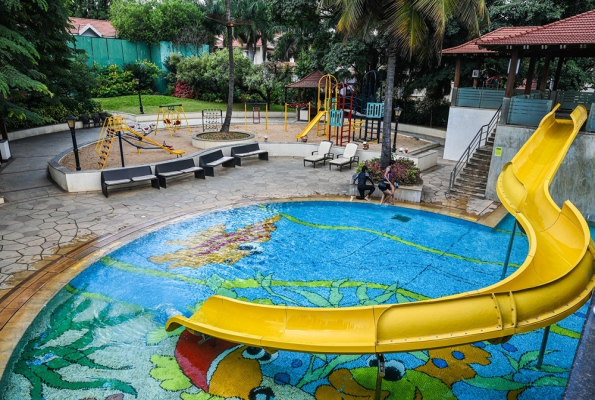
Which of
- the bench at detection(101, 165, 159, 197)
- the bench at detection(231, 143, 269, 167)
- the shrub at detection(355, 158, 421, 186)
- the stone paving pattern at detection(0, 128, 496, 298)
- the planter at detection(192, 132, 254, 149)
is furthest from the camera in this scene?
the planter at detection(192, 132, 254, 149)

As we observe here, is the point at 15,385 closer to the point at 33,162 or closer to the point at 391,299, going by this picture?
the point at 391,299

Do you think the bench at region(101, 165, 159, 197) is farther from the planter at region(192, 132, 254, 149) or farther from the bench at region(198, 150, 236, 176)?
the planter at region(192, 132, 254, 149)

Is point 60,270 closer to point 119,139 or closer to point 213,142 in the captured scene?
point 119,139

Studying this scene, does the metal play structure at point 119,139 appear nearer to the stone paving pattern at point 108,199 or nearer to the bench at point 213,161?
the bench at point 213,161

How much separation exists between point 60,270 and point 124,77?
3284 cm

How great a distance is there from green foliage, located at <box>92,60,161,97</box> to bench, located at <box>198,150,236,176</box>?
22.5 m

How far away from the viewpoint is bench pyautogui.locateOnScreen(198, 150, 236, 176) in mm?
17031

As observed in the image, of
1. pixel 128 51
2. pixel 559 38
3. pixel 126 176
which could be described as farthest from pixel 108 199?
pixel 128 51

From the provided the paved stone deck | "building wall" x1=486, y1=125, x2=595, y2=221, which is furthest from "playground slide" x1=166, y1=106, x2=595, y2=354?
"building wall" x1=486, y1=125, x2=595, y2=221

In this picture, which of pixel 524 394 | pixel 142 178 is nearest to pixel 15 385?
pixel 524 394

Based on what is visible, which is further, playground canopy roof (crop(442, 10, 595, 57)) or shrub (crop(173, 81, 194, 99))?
shrub (crop(173, 81, 194, 99))

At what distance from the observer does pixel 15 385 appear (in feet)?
19.6

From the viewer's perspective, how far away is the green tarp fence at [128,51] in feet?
120

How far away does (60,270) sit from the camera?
9039 mm
